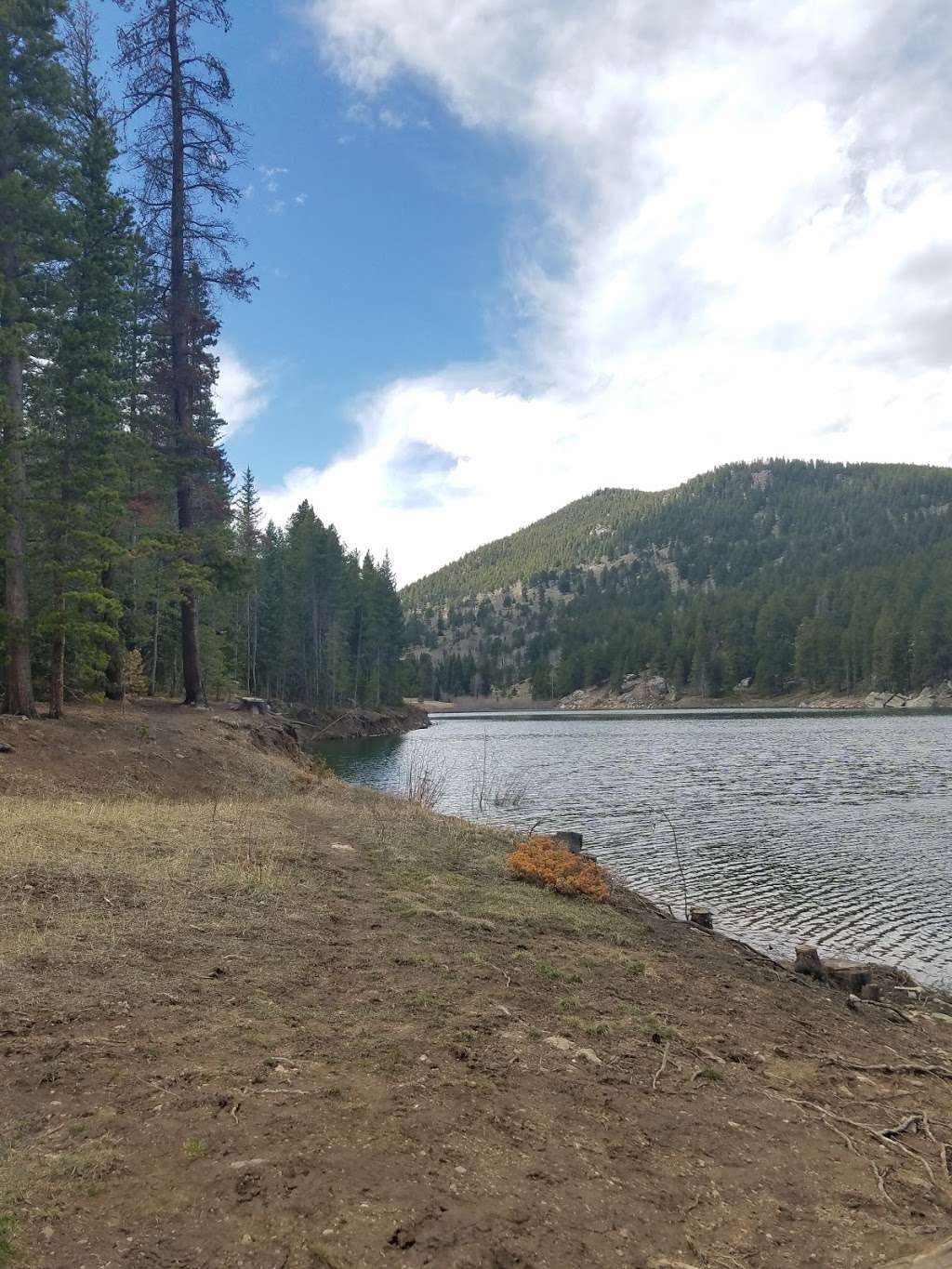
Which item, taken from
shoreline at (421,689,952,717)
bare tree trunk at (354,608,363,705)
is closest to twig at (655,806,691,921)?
bare tree trunk at (354,608,363,705)

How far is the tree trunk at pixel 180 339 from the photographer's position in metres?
22.9

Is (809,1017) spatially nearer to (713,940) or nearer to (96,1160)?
(713,940)

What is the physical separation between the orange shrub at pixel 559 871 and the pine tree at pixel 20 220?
1199cm

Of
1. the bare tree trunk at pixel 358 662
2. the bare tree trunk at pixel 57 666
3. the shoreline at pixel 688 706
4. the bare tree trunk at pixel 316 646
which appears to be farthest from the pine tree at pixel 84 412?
the shoreline at pixel 688 706

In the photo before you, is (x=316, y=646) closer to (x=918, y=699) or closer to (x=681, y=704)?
(x=918, y=699)

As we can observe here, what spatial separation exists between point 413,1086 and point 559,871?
26.4 feet

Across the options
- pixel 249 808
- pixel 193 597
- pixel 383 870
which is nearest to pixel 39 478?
pixel 193 597

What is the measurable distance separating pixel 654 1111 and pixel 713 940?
23.1ft

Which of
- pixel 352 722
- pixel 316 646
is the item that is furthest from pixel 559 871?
pixel 316 646

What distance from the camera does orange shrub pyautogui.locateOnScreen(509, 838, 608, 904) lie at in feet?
40.9

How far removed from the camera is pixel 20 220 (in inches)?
685

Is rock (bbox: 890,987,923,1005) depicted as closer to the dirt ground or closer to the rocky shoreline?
the dirt ground

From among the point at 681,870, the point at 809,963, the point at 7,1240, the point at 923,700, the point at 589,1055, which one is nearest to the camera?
the point at 7,1240

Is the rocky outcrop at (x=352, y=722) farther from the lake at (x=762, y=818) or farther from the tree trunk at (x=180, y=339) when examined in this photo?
the tree trunk at (x=180, y=339)
